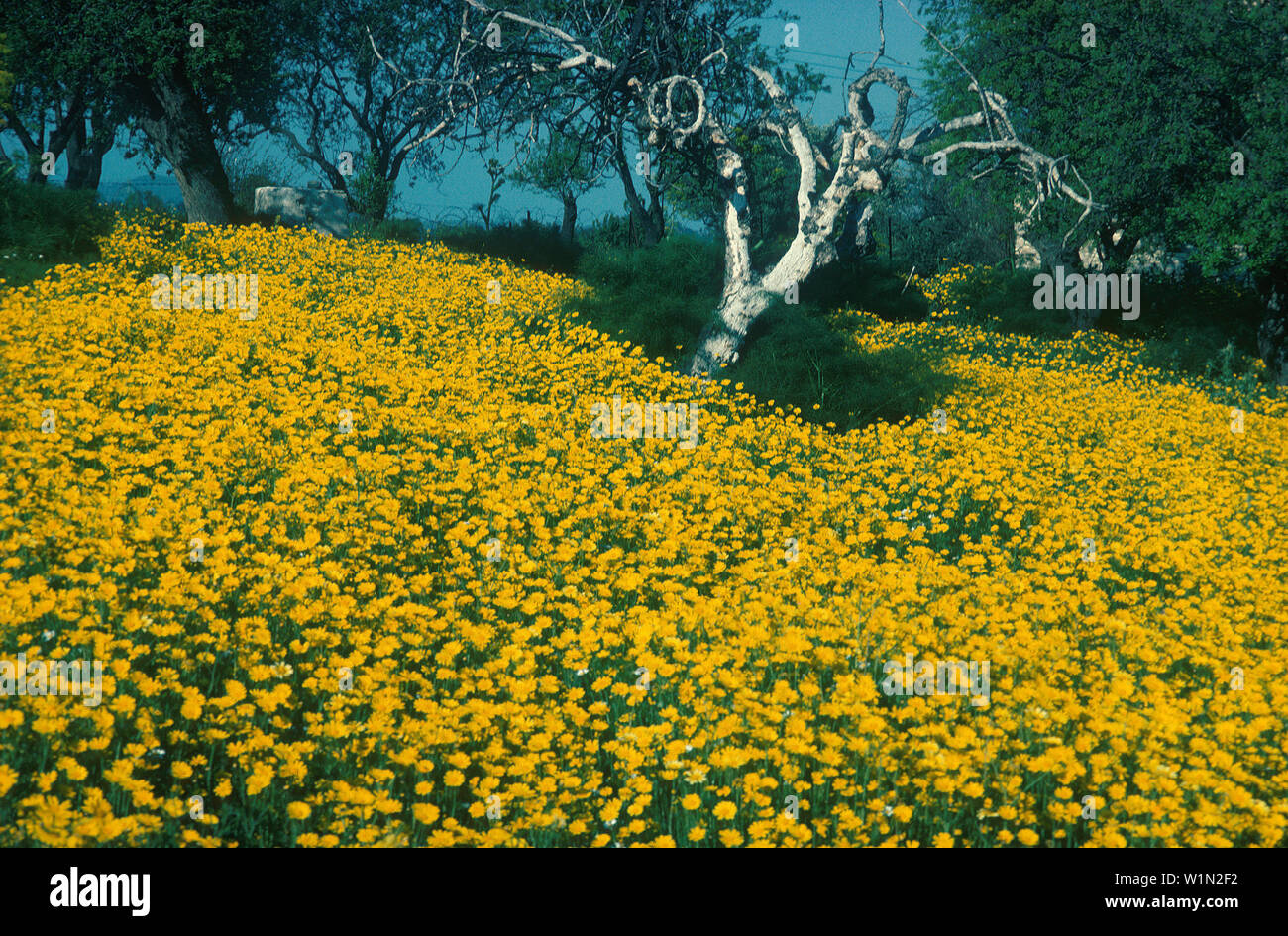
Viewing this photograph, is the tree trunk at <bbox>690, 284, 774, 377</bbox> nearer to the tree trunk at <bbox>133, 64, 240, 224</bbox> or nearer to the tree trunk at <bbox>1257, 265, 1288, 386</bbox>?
the tree trunk at <bbox>1257, 265, 1288, 386</bbox>

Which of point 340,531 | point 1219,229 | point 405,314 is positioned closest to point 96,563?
point 340,531

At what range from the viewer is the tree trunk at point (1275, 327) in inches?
616

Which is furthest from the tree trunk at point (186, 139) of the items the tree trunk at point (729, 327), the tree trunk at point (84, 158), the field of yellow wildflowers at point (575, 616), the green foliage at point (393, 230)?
the tree trunk at point (84, 158)

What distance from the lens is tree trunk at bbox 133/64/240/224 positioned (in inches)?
715

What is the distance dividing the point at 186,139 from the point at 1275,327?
21.1 m

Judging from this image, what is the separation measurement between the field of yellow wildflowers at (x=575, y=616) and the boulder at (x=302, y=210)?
1088 centimetres

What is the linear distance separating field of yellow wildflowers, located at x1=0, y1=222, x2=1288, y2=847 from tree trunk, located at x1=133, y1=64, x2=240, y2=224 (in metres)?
9.84

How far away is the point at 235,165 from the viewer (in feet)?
96.1

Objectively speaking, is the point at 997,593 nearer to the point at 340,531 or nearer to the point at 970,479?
the point at 970,479

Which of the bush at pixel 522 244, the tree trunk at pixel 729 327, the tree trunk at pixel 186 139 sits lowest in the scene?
the tree trunk at pixel 729 327

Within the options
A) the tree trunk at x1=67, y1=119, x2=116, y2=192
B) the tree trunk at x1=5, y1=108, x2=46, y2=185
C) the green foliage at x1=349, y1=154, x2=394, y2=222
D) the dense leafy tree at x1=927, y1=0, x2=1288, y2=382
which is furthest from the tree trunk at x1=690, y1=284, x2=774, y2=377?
the tree trunk at x1=67, y1=119, x2=116, y2=192

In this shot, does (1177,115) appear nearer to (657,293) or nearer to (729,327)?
(729,327)

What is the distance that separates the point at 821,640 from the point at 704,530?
1.73 meters

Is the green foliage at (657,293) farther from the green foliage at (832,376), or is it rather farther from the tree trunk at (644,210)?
the tree trunk at (644,210)
